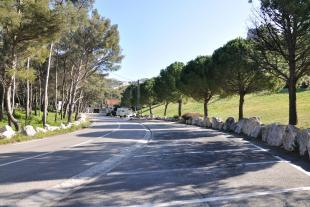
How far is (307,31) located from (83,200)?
1842cm

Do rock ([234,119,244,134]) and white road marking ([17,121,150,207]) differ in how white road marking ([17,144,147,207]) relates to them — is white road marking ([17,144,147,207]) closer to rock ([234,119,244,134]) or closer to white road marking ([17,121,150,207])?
white road marking ([17,121,150,207])

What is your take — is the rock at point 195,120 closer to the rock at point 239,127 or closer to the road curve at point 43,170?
the rock at point 239,127

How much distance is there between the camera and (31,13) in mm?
27500

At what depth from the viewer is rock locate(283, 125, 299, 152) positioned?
16.2 m

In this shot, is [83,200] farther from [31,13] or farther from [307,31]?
[31,13]

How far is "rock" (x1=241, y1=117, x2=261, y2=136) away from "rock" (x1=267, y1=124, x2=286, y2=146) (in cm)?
420

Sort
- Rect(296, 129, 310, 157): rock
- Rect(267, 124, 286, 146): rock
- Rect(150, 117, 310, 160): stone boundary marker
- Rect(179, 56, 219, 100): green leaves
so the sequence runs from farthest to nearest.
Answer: Rect(179, 56, 219, 100): green leaves < Rect(267, 124, 286, 146): rock < Rect(150, 117, 310, 160): stone boundary marker < Rect(296, 129, 310, 157): rock

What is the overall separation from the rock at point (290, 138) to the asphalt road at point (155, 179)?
542 mm

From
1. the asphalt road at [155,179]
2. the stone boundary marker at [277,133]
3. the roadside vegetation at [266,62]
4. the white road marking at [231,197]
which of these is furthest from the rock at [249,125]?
the white road marking at [231,197]

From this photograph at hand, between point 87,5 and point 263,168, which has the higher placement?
point 87,5

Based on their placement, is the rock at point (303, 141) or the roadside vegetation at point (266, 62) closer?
the rock at point (303, 141)

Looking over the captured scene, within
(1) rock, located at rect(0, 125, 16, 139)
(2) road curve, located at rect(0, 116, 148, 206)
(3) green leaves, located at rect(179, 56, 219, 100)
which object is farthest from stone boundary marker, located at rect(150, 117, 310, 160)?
(3) green leaves, located at rect(179, 56, 219, 100)

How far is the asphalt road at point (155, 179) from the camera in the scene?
8422 millimetres

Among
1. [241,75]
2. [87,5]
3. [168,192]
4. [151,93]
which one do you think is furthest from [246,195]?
[151,93]
